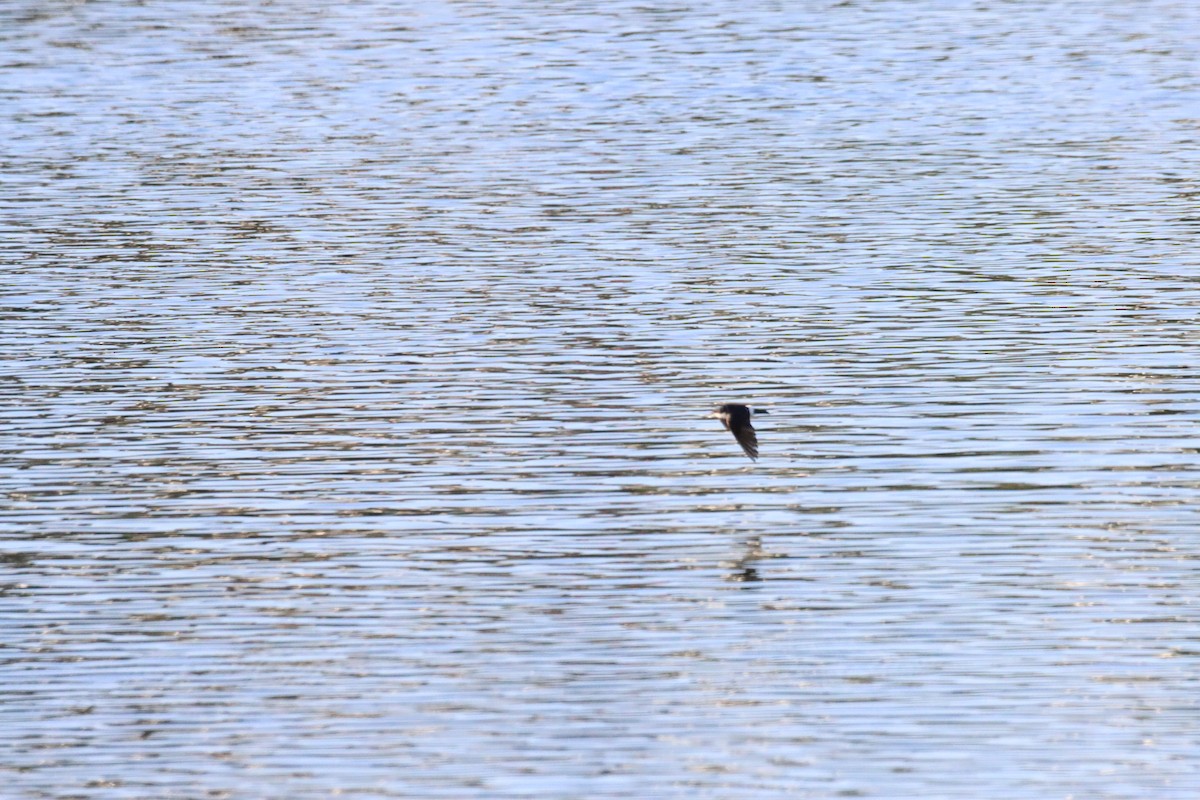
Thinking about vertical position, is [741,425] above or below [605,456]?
above

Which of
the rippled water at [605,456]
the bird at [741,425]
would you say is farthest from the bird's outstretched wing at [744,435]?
the rippled water at [605,456]

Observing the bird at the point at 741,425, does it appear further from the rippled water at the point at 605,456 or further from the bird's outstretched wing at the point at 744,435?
the rippled water at the point at 605,456

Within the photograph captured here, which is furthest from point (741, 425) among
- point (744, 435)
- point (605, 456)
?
point (605, 456)

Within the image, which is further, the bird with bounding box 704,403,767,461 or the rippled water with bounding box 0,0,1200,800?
the bird with bounding box 704,403,767,461

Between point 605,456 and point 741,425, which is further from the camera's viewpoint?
point 605,456

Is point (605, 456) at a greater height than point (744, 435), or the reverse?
point (744, 435)

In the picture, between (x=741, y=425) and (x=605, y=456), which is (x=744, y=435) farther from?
(x=605, y=456)

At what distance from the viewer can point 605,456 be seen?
21031 millimetres

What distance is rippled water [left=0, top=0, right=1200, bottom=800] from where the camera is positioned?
48.8 ft

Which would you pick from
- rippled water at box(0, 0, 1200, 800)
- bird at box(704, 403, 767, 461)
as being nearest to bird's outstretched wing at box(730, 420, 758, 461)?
bird at box(704, 403, 767, 461)

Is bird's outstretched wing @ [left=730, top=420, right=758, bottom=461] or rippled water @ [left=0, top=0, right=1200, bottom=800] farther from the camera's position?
bird's outstretched wing @ [left=730, top=420, right=758, bottom=461]

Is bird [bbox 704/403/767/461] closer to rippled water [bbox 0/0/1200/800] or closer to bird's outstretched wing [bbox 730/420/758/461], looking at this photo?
bird's outstretched wing [bbox 730/420/758/461]

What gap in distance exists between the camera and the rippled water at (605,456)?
14.9 metres

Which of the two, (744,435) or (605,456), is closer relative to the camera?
(744,435)
